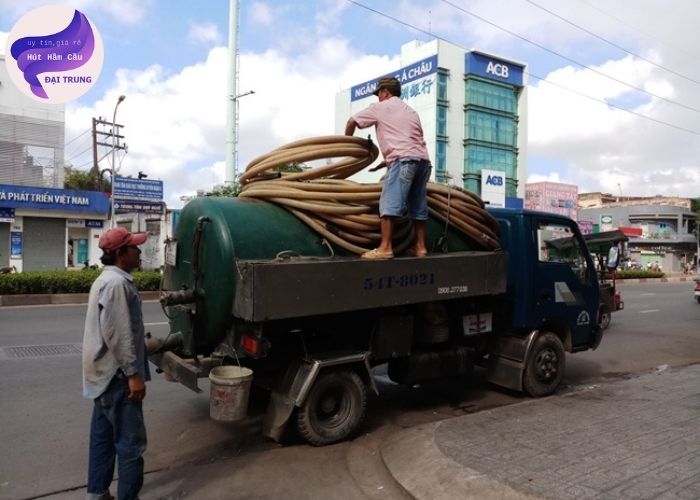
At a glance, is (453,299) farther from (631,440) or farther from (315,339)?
(631,440)

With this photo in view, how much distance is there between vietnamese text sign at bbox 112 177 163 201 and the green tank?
26413 millimetres

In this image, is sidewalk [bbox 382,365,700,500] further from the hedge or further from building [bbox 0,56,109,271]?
building [bbox 0,56,109,271]

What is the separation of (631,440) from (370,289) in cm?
234

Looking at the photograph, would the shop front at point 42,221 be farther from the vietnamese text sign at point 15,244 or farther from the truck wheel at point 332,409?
the truck wheel at point 332,409

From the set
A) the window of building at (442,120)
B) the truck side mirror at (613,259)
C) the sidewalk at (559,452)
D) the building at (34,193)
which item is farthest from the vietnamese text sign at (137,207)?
the sidewalk at (559,452)

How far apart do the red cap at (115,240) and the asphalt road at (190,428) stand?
163 cm

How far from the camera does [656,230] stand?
5862 cm

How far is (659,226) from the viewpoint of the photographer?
5956 cm

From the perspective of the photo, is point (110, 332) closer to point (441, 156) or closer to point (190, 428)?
point (190, 428)

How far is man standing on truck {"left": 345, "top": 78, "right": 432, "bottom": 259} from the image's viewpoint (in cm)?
463

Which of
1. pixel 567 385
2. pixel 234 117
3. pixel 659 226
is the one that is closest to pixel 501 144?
pixel 659 226

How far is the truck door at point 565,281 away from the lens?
592cm

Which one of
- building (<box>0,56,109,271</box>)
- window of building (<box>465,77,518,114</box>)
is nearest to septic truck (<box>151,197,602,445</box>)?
building (<box>0,56,109,271</box>)

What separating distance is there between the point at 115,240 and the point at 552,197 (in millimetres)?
50813
